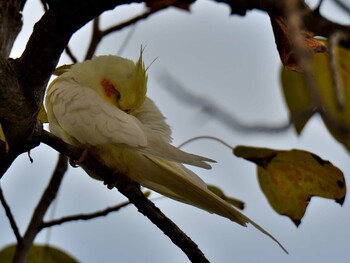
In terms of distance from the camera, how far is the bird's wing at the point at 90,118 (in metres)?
1.76

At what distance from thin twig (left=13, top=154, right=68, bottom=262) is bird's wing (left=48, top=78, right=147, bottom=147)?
305 mm

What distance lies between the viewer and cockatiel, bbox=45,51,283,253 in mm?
1728

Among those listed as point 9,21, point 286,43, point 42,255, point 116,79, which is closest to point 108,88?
point 116,79

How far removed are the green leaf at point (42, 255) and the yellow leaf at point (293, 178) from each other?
0.75 m

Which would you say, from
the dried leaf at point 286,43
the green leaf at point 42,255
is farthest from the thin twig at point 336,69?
the green leaf at point 42,255

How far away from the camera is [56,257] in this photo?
220 cm

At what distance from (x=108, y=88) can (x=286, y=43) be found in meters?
0.88

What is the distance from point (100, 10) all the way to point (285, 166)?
725 mm

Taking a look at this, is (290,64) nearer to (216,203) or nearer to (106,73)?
(216,203)

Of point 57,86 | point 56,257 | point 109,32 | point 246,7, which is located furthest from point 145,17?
point 246,7

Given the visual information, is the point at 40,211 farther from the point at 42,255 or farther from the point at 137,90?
the point at 137,90

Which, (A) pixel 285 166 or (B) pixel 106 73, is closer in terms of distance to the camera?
(A) pixel 285 166

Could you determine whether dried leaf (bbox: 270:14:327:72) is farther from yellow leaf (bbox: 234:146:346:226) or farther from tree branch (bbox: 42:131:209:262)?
tree branch (bbox: 42:131:209:262)

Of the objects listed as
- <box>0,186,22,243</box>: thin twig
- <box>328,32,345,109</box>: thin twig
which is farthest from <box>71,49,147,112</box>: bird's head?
<box>328,32,345,109</box>: thin twig
